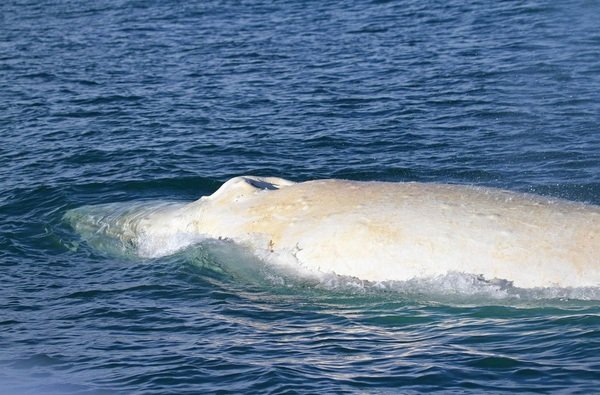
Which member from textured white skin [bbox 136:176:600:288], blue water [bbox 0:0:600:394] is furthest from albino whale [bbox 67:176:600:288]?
blue water [bbox 0:0:600:394]

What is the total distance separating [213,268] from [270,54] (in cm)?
1559

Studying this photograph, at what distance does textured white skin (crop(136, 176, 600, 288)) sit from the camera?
1159cm

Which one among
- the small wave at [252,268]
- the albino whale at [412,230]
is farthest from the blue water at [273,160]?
the albino whale at [412,230]

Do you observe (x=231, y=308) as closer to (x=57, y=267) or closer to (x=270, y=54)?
(x=57, y=267)

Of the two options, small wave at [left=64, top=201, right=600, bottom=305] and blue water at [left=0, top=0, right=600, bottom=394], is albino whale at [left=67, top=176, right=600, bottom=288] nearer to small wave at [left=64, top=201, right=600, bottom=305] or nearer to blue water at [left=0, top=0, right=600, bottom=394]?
small wave at [left=64, top=201, right=600, bottom=305]

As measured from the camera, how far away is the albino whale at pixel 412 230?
457 inches

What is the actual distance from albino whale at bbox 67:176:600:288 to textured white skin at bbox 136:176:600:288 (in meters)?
0.01

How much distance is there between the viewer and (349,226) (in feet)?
41.4

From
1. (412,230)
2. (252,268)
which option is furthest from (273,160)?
(412,230)

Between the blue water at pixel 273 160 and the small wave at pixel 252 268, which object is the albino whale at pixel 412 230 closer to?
the small wave at pixel 252 268

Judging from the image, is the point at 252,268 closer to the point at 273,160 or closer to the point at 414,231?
the point at 414,231

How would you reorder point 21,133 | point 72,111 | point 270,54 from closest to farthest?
point 21,133
point 72,111
point 270,54

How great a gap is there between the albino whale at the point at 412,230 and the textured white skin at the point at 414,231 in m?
0.01

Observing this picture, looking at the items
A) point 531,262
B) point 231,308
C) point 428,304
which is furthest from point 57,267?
point 531,262
